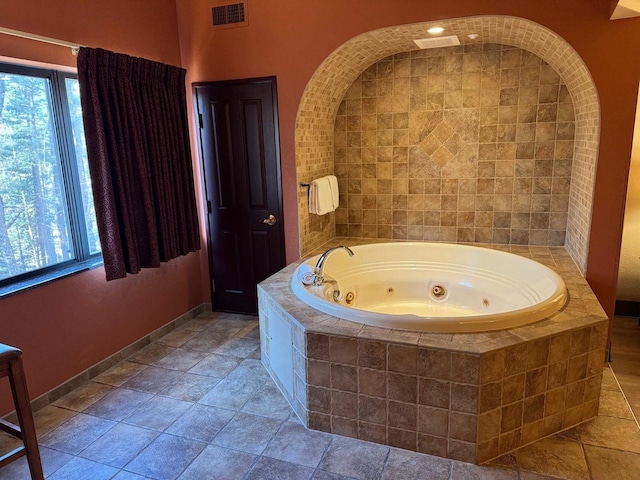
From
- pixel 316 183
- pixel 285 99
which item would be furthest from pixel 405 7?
pixel 316 183

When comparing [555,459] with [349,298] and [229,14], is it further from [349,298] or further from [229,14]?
[229,14]

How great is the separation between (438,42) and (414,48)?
0.88 ft

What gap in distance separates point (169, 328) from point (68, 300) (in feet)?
3.28

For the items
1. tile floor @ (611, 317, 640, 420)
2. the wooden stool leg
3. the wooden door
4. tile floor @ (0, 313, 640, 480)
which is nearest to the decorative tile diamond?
the wooden door

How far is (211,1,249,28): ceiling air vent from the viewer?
3391mm

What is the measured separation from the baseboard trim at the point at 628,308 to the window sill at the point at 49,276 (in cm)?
387

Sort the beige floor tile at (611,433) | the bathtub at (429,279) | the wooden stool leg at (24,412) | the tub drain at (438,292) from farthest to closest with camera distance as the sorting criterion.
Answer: the tub drain at (438,292), the bathtub at (429,279), the beige floor tile at (611,433), the wooden stool leg at (24,412)

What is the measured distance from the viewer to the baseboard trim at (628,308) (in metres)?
3.65

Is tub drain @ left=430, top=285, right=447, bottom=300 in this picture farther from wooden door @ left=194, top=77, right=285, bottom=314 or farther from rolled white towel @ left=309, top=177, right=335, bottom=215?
wooden door @ left=194, top=77, right=285, bottom=314

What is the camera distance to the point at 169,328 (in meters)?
3.69

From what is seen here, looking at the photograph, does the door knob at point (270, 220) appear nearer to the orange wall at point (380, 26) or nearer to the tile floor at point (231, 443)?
the orange wall at point (380, 26)

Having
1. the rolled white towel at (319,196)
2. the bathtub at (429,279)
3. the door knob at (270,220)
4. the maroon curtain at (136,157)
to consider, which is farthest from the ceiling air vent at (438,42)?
the maroon curtain at (136,157)

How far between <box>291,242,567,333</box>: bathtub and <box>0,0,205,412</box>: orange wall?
48.1 inches

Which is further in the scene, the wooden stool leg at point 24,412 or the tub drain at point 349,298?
the tub drain at point 349,298
